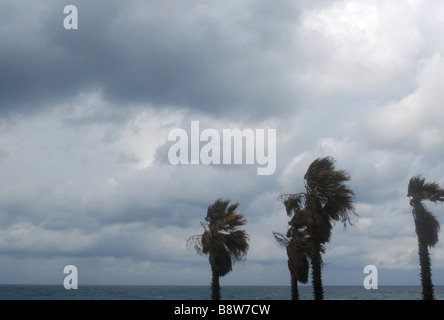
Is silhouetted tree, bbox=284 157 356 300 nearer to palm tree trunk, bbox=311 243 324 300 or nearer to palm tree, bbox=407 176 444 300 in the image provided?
palm tree trunk, bbox=311 243 324 300

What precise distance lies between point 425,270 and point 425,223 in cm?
316

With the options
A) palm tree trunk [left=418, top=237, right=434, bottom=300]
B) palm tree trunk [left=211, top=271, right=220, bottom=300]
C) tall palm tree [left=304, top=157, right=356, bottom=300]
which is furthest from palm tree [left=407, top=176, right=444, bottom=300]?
palm tree trunk [left=211, top=271, right=220, bottom=300]

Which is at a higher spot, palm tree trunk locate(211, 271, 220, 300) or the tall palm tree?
the tall palm tree

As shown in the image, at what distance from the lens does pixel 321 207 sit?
90.1 feet

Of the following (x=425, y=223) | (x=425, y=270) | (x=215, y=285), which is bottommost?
(x=215, y=285)

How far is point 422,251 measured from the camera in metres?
30.6

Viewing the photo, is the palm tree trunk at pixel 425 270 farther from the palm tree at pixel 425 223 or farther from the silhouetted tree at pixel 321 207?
the silhouetted tree at pixel 321 207

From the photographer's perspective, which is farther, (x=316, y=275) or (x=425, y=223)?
(x=425, y=223)

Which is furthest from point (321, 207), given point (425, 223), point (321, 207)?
point (425, 223)

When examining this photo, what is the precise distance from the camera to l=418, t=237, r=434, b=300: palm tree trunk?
98.7 feet

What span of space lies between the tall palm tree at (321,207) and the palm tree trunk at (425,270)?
24.1ft

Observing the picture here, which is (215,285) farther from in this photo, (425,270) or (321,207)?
(425,270)

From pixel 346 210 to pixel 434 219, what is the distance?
8518 mm
